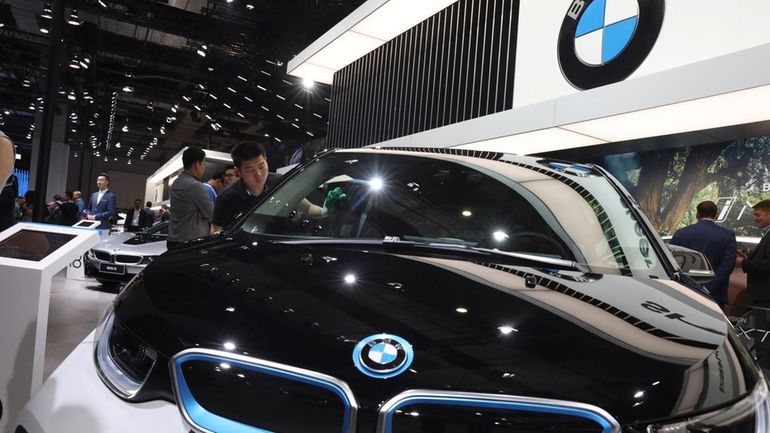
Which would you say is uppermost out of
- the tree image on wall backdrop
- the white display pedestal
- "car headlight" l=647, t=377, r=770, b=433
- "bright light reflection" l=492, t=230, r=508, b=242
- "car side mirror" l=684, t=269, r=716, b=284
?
the tree image on wall backdrop

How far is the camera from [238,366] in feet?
3.25

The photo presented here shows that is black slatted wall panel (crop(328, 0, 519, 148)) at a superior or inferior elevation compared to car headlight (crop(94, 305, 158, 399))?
superior

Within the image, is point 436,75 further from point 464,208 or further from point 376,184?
point 464,208

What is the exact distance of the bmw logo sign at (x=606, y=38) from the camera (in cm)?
525

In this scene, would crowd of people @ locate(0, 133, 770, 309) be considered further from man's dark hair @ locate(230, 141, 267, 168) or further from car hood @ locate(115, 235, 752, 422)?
car hood @ locate(115, 235, 752, 422)

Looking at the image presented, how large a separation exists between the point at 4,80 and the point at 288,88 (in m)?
13.4

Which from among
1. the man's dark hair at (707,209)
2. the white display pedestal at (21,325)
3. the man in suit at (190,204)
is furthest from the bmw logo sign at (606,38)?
the white display pedestal at (21,325)

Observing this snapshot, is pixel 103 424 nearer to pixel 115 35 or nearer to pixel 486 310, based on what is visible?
pixel 486 310

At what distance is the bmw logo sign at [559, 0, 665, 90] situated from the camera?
525 cm

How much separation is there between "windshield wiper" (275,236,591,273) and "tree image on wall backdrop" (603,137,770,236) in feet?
15.5

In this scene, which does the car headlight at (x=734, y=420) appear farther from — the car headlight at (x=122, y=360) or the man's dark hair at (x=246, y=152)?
the man's dark hair at (x=246, y=152)

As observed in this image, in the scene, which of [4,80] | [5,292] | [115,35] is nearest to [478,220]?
[5,292]

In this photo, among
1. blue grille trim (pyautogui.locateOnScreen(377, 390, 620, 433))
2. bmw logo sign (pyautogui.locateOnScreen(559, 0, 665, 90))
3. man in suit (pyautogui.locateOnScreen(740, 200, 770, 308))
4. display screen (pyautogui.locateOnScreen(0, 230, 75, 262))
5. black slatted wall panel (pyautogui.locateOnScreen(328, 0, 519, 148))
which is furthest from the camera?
black slatted wall panel (pyautogui.locateOnScreen(328, 0, 519, 148))

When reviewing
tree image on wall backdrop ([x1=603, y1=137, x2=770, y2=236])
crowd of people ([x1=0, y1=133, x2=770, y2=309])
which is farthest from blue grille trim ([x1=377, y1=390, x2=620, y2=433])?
tree image on wall backdrop ([x1=603, y1=137, x2=770, y2=236])
